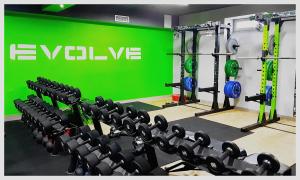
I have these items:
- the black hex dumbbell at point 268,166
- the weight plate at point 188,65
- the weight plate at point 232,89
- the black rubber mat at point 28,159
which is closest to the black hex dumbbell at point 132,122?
the black rubber mat at point 28,159

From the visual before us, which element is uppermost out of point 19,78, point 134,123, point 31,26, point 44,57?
point 31,26

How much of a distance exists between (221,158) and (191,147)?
0.23 meters

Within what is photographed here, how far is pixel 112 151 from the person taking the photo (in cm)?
188

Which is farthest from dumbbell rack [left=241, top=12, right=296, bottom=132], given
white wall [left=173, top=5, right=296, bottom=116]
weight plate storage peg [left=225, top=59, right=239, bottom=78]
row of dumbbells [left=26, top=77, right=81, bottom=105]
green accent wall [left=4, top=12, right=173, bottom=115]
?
green accent wall [left=4, top=12, right=173, bottom=115]

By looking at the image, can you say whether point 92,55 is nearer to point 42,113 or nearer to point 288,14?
point 42,113

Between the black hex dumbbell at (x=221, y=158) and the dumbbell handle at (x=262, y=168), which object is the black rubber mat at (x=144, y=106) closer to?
the black hex dumbbell at (x=221, y=158)

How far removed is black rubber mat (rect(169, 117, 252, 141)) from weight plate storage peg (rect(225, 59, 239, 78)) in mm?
1079

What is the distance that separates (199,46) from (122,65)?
179 centimetres

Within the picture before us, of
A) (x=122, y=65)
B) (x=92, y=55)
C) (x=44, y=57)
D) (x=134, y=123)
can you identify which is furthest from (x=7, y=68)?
(x=134, y=123)

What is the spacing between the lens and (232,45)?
442 centimetres

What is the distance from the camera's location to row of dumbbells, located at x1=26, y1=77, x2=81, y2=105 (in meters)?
3.11

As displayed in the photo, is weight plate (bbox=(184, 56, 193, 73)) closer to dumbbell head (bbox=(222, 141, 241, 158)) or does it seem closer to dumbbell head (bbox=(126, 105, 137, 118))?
dumbbell head (bbox=(126, 105, 137, 118))

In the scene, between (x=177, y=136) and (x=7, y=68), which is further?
(x=7, y=68)

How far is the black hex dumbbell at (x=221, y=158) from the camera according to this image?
158 centimetres
